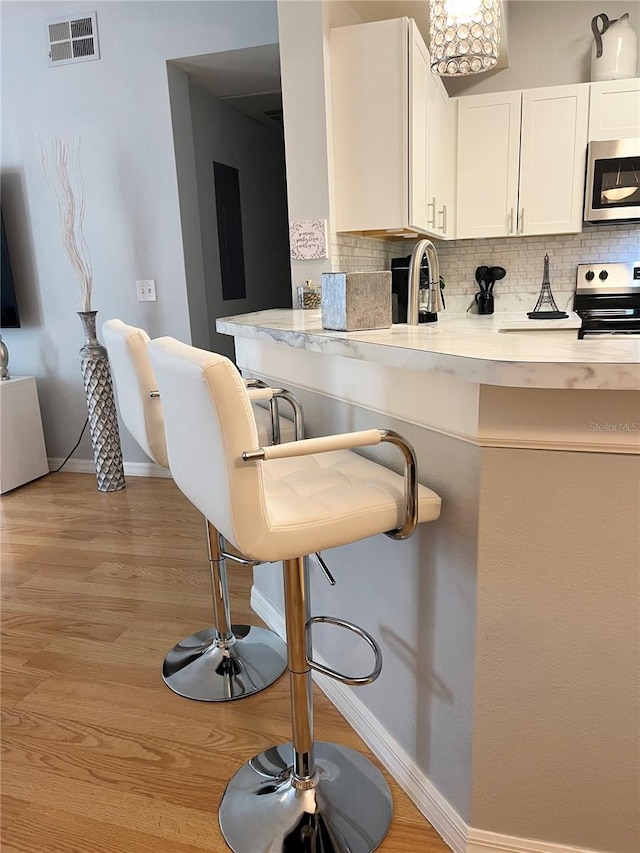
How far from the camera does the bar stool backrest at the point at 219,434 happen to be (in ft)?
3.44

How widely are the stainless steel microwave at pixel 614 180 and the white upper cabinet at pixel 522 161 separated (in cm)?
9

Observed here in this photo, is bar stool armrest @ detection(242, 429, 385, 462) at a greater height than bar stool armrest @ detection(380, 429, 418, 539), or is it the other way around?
bar stool armrest @ detection(242, 429, 385, 462)

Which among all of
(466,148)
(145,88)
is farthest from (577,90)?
(145,88)

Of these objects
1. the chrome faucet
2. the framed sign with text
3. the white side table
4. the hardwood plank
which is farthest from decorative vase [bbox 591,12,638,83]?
the hardwood plank

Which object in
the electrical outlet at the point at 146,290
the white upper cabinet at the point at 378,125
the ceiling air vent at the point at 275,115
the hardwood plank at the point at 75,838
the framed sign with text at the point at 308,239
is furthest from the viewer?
the ceiling air vent at the point at 275,115

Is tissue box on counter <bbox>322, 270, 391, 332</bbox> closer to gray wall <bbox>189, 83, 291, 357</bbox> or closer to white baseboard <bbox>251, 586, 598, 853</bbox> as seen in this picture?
white baseboard <bbox>251, 586, 598, 853</bbox>

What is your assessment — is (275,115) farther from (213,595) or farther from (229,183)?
(213,595)

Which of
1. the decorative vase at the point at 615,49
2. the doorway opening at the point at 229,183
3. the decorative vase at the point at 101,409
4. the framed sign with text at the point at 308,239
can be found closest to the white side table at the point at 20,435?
the decorative vase at the point at 101,409

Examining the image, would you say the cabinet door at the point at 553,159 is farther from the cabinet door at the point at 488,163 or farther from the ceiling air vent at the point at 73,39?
the ceiling air vent at the point at 73,39

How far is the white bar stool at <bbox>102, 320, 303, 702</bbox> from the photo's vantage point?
1781 mm

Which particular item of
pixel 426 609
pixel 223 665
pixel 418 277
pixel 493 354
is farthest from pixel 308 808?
pixel 418 277

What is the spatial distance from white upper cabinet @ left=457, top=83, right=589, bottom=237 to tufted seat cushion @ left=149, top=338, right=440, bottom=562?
3.00 meters

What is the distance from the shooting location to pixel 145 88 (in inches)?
141

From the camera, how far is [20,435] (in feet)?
13.1
